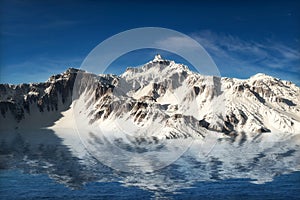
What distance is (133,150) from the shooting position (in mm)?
115438

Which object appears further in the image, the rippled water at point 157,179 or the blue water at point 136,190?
the rippled water at point 157,179

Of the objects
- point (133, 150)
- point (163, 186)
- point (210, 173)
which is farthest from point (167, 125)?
point (163, 186)

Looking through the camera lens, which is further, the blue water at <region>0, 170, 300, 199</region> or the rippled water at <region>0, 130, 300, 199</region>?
the rippled water at <region>0, 130, 300, 199</region>

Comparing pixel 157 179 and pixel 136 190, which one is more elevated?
pixel 157 179

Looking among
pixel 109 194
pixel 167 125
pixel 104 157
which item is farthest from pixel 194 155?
pixel 167 125

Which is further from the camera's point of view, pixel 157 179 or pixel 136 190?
pixel 157 179

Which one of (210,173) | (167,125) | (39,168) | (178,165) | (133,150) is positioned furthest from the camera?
(167,125)

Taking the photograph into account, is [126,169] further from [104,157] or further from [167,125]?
[167,125]

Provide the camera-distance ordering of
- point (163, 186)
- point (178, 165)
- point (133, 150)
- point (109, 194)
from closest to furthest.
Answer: point (109, 194), point (163, 186), point (178, 165), point (133, 150)

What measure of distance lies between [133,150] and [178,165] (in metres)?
30.8

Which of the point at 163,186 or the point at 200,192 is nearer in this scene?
the point at 200,192

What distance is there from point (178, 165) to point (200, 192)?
27.3 metres

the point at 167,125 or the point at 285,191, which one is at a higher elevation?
the point at 167,125

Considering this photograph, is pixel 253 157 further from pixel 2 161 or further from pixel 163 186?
pixel 2 161
